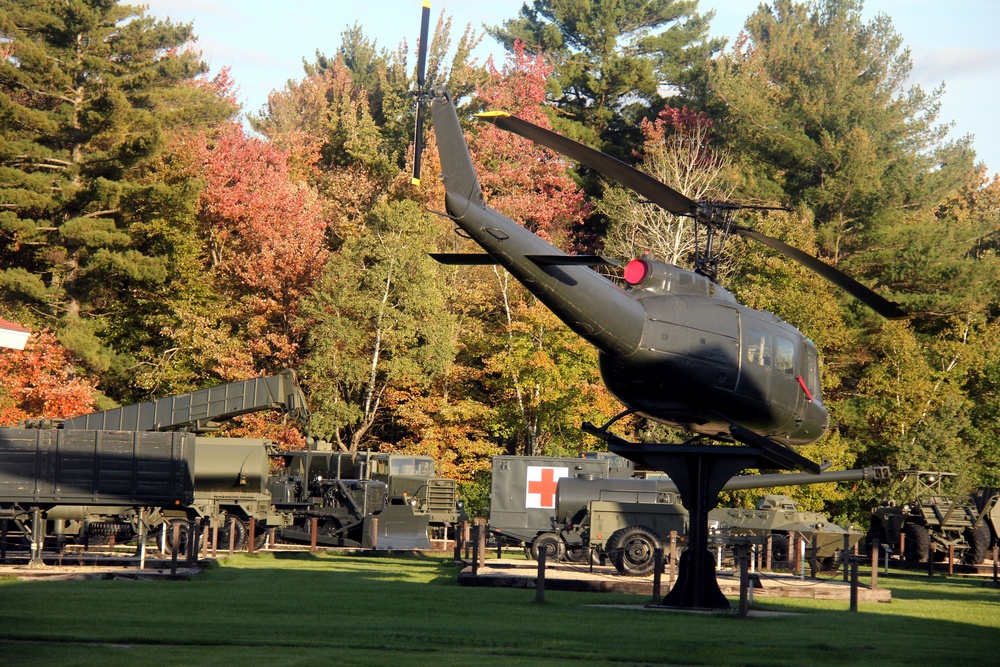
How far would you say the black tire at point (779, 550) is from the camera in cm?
2704

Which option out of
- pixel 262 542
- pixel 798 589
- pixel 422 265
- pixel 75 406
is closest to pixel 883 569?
pixel 798 589

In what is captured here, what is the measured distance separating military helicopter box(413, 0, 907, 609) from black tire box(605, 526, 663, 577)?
17.0 ft

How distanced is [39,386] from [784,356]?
28.0 metres

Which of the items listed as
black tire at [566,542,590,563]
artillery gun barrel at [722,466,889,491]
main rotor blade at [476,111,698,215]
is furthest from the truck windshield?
main rotor blade at [476,111,698,215]

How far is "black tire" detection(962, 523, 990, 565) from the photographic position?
3142 cm

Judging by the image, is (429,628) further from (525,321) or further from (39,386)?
(525,321)

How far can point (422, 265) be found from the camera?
43.8m

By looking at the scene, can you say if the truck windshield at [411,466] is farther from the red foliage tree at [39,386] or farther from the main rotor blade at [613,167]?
the main rotor blade at [613,167]

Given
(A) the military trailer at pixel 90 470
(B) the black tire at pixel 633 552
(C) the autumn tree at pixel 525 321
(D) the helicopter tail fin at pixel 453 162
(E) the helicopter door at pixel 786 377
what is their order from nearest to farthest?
(D) the helicopter tail fin at pixel 453 162
(E) the helicopter door at pixel 786 377
(A) the military trailer at pixel 90 470
(B) the black tire at pixel 633 552
(C) the autumn tree at pixel 525 321

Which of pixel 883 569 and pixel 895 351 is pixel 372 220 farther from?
pixel 883 569

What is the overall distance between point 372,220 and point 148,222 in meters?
8.66

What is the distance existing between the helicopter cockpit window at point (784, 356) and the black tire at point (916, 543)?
15890mm

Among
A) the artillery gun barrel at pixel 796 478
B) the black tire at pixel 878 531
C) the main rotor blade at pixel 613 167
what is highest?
the main rotor blade at pixel 613 167

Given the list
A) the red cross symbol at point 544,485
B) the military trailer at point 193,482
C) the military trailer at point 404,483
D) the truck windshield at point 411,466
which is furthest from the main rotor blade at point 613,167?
the truck windshield at point 411,466
